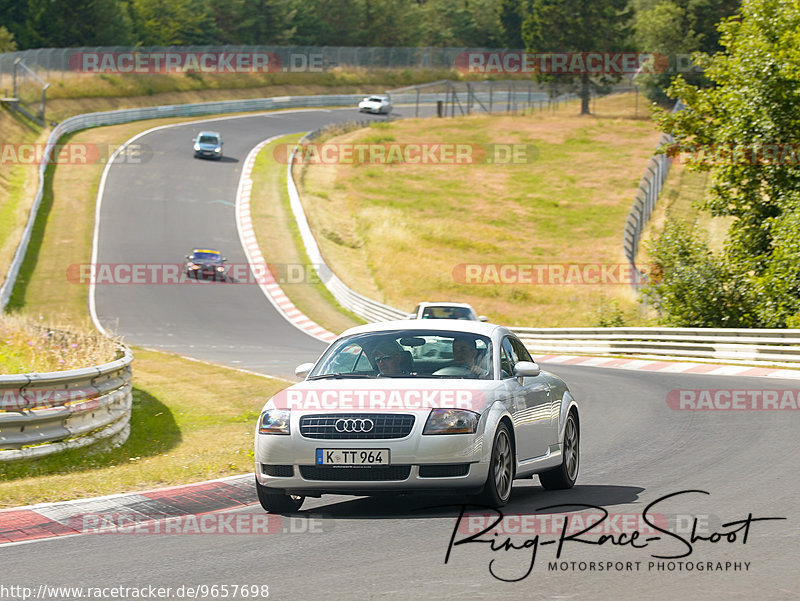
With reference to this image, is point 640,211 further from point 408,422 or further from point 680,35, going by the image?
point 680,35

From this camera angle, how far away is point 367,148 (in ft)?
249

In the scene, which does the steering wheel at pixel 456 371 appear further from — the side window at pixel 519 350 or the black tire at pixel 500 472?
the side window at pixel 519 350

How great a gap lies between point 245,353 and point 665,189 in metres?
39.9

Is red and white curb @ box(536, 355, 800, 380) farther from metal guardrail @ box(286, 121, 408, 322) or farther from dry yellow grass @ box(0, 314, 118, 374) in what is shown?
dry yellow grass @ box(0, 314, 118, 374)

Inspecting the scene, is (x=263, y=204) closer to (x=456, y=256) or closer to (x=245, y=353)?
(x=456, y=256)

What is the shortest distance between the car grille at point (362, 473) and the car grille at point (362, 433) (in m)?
0.22

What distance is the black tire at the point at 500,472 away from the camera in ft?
27.6

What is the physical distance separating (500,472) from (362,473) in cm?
112

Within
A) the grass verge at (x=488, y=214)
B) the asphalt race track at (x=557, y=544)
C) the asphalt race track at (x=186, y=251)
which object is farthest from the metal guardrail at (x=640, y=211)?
the asphalt race track at (x=557, y=544)

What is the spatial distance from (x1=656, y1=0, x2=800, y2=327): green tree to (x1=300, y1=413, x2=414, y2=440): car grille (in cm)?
2227

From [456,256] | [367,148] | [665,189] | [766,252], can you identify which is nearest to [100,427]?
[766,252]

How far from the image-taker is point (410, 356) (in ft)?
31.1

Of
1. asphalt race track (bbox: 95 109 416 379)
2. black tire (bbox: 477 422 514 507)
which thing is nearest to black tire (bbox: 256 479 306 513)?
black tire (bbox: 477 422 514 507)

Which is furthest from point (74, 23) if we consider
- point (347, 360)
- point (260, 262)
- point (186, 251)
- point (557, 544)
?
point (557, 544)
